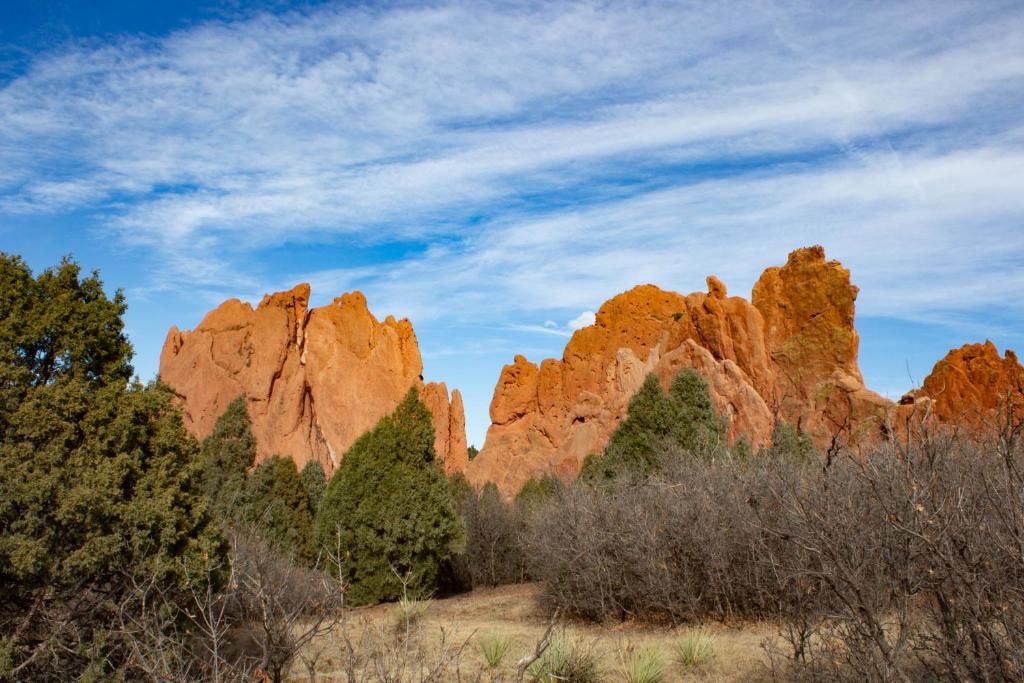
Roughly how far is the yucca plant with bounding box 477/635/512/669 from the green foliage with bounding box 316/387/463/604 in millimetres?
7000

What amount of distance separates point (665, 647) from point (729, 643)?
94 centimetres

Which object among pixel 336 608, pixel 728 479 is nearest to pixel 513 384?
pixel 728 479

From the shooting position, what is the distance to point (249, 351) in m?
58.8

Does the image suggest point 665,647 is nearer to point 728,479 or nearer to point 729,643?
point 729,643

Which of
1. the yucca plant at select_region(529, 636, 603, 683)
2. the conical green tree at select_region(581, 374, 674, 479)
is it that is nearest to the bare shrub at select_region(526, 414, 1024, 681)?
the yucca plant at select_region(529, 636, 603, 683)

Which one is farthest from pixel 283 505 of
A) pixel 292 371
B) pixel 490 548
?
pixel 292 371

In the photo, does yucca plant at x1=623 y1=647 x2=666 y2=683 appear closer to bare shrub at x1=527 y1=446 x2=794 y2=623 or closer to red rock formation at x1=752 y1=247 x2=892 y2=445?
bare shrub at x1=527 y1=446 x2=794 y2=623

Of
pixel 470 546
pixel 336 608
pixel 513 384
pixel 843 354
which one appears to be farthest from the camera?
pixel 513 384

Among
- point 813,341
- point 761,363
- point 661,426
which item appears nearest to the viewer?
point 661,426

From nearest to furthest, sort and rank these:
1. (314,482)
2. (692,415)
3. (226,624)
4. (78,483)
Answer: (226,624) < (78,483) < (692,415) < (314,482)

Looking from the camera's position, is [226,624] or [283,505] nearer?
[226,624]

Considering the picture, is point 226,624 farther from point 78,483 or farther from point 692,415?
point 692,415

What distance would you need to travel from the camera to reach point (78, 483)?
7422mm

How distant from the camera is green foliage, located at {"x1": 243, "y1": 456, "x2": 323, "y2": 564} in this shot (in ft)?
69.6
